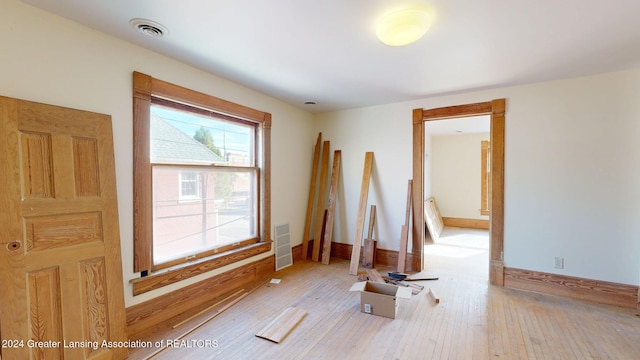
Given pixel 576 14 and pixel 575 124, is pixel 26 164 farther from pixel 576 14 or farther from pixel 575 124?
pixel 575 124

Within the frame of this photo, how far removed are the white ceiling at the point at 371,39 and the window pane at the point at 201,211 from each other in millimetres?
1119

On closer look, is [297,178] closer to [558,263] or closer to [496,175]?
[496,175]

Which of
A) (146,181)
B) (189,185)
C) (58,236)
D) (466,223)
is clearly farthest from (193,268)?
(466,223)

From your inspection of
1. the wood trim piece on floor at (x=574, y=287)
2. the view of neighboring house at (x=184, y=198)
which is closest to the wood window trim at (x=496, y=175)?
the wood trim piece on floor at (x=574, y=287)

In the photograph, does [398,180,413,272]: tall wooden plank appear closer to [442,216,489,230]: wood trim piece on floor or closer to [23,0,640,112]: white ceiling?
[23,0,640,112]: white ceiling

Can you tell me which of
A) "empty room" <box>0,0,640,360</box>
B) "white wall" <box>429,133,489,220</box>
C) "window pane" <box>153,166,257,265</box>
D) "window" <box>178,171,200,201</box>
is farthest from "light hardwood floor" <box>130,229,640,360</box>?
"white wall" <box>429,133,489,220</box>

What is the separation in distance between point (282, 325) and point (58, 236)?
1.75 m

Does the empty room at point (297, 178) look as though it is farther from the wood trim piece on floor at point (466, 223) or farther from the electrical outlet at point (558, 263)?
the wood trim piece on floor at point (466, 223)

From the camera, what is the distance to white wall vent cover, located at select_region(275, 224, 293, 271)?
3.80 metres

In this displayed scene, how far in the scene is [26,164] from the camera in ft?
5.36

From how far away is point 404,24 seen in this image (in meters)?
1.76

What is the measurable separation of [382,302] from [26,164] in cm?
285

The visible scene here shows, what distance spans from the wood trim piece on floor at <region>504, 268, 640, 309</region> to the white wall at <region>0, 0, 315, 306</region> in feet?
11.4

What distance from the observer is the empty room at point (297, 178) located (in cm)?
172
